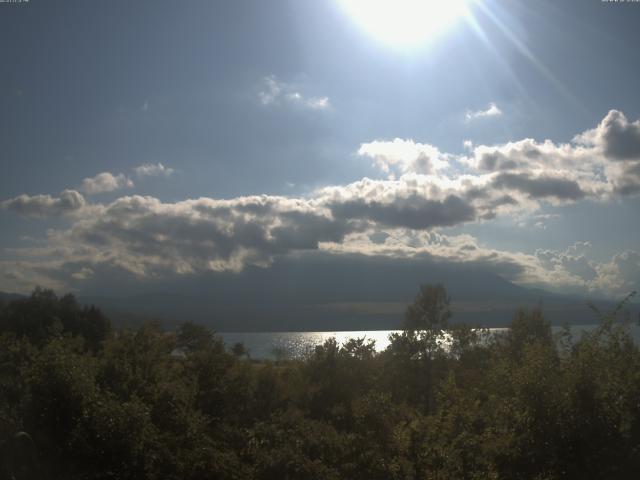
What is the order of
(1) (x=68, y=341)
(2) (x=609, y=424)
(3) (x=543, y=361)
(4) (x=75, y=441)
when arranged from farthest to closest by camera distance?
(1) (x=68, y=341) < (4) (x=75, y=441) < (3) (x=543, y=361) < (2) (x=609, y=424)

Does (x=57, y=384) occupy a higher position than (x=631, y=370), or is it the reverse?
(x=631, y=370)

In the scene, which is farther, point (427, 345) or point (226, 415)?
point (427, 345)

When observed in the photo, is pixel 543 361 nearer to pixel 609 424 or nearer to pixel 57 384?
pixel 609 424

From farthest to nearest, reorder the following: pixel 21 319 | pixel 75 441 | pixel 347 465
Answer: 1. pixel 21 319
2. pixel 347 465
3. pixel 75 441

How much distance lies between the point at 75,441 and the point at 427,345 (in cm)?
2218

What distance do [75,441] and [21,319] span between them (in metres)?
68.8

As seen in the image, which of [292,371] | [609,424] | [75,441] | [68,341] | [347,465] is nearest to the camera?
[609,424]

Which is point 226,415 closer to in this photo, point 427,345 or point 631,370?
point 427,345

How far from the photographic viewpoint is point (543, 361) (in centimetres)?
1371

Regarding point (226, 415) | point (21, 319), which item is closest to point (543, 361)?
point (226, 415)

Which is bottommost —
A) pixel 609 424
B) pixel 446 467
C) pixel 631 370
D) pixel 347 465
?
pixel 347 465

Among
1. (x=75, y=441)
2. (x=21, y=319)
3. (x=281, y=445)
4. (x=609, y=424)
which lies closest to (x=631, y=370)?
(x=609, y=424)

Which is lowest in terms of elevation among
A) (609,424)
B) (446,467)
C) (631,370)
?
(446,467)

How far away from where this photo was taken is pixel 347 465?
674 inches
